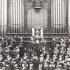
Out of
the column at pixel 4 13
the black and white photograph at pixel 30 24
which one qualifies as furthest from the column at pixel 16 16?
the column at pixel 4 13

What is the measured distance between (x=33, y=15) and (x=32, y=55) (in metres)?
5.32

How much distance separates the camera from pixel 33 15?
1647 centimetres

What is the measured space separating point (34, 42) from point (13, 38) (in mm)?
3225

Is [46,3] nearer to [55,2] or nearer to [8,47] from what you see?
[55,2]

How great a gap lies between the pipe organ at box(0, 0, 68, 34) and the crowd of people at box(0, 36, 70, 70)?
158 centimetres

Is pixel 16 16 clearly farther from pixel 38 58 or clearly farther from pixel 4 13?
pixel 38 58

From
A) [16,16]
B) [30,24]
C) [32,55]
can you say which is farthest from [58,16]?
[32,55]

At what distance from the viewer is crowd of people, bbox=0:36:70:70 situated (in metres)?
11.5

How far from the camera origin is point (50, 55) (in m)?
13.1

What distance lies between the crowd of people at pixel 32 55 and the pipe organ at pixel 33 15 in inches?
62.2

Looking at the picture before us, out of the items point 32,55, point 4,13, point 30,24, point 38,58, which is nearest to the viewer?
point 38,58

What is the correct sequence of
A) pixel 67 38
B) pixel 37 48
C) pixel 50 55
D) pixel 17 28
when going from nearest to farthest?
1. pixel 37 48
2. pixel 50 55
3. pixel 67 38
4. pixel 17 28

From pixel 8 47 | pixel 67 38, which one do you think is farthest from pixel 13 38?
pixel 67 38

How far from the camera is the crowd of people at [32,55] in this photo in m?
11.5
